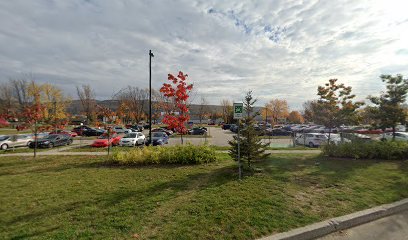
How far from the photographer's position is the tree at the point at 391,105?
40.9 ft

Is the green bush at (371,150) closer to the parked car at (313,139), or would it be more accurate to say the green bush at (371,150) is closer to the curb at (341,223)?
the curb at (341,223)

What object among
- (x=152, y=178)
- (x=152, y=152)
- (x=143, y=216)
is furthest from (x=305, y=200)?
(x=152, y=152)

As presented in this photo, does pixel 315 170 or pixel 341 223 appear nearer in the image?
pixel 341 223

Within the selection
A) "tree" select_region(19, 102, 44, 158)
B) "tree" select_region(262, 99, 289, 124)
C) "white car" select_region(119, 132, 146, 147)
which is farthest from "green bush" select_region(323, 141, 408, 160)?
"tree" select_region(262, 99, 289, 124)

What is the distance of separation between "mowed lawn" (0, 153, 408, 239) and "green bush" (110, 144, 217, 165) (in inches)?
34.2

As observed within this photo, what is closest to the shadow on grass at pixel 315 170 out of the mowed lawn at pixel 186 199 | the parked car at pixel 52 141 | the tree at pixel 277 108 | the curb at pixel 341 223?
the mowed lawn at pixel 186 199

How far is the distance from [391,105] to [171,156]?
1179 centimetres

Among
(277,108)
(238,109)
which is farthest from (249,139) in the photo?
(277,108)

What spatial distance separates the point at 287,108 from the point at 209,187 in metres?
74.0

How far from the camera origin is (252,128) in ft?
26.9

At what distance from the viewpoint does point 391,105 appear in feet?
41.2

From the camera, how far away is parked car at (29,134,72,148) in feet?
70.6

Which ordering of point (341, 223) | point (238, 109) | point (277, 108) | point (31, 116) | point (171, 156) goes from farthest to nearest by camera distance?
point (277, 108), point (31, 116), point (171, 156), point (238, 109), point (341, 223)

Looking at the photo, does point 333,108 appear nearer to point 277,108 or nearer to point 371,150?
point 371,150
